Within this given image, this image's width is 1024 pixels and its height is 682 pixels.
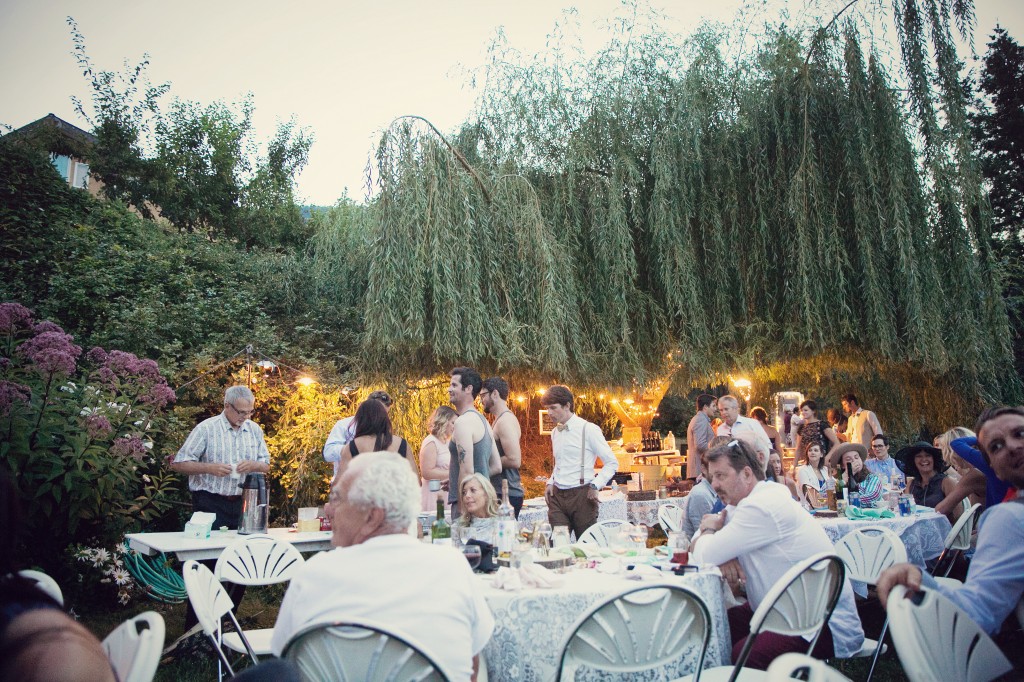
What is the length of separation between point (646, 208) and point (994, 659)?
721 centimetres

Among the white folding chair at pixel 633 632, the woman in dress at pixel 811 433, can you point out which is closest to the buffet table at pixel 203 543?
the white folding chair at pixel 633 632

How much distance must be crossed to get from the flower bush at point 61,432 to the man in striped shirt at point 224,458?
59 cm

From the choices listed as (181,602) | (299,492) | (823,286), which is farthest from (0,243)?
(823,286)

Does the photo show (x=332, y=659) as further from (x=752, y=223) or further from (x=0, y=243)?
(x=0, y=243)

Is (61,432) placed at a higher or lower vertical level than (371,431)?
higher

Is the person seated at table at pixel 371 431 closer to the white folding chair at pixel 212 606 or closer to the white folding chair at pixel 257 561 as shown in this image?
the white folding chair at pixel 257 561

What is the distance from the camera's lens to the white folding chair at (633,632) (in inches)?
103

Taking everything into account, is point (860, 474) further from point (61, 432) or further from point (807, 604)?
point (61, 432)

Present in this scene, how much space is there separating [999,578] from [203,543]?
4.53 meters

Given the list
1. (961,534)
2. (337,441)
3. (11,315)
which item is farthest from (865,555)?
(11,315)

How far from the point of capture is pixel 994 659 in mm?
2113

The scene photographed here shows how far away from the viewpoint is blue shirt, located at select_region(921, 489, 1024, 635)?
2.30 metres

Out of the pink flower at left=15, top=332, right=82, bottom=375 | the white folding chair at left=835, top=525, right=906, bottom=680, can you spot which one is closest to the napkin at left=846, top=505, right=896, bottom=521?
the white folding chair at left=835, top=525, right=906, bottom=680

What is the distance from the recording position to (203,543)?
482 cm
